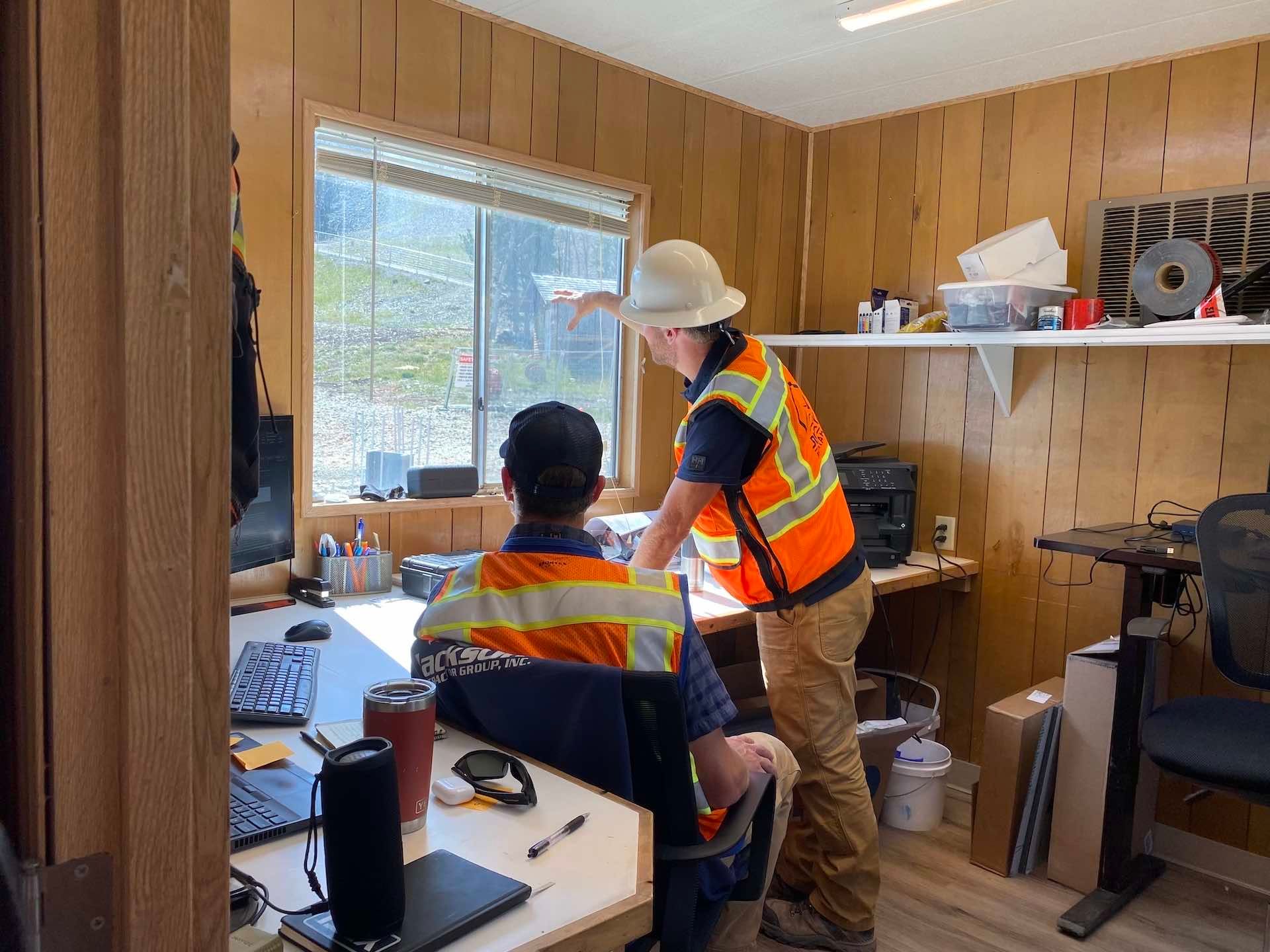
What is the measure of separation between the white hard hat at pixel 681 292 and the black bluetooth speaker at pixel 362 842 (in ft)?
5.61

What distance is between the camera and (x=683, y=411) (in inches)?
147

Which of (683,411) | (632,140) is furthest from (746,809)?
(632,140)

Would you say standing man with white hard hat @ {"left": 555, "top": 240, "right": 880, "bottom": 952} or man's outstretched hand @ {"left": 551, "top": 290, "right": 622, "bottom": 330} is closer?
standing man with white hard hat @ {"left": 555, "top": 240, "right": 880, "bottom": 952}

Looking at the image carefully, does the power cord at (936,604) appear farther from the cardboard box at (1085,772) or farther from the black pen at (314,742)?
the black pen at (314,742)

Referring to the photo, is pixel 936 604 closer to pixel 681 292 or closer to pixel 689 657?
pixel 681 292

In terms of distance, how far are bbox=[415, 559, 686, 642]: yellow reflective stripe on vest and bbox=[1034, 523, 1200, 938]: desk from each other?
1.68 meters

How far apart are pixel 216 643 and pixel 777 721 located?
6.44ft

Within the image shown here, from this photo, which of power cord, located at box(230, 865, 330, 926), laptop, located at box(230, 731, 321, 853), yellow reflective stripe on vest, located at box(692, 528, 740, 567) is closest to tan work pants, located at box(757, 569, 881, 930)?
yellow reflective stripe on vest, located at box(692, 528, 740, 567)

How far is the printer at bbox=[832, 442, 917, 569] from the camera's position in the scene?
3.30 meters

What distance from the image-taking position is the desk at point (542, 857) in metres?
0.98

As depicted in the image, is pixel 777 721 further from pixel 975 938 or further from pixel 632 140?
pixel 632 140

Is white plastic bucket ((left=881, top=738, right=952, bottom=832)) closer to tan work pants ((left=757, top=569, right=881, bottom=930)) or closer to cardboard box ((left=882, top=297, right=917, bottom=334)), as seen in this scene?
tan work pants ((left=757, top=569, right=881, bottom=930))

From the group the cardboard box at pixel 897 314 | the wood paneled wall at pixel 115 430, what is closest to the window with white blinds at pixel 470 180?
the cardboard box at pixel 897 314

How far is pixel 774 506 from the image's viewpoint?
7.55 feet
